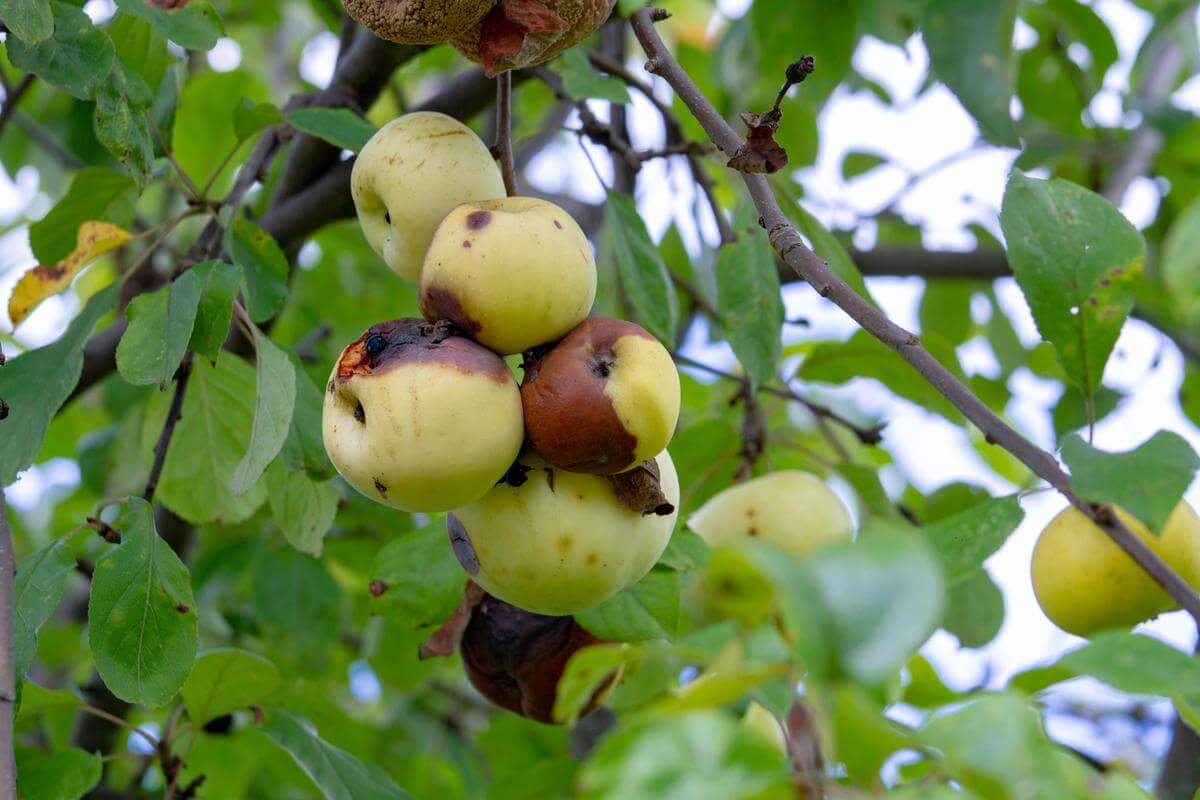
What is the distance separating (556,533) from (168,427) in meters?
0.60

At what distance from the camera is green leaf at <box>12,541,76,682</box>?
3.90 feet

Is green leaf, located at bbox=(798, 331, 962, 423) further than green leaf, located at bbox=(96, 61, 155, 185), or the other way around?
green leaf, located at bbox=(798, 331, 962, 423)

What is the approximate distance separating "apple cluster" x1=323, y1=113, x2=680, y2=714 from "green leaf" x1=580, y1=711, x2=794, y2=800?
1.25ft

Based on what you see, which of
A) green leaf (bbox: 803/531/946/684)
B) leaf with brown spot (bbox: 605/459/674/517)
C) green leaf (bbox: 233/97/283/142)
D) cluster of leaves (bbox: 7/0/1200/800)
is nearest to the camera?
green leaf (bbox: 803/531/946/684)

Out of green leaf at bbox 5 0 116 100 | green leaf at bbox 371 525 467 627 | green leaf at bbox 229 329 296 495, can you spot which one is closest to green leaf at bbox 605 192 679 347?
green leaf at bbox 371 525 467 627

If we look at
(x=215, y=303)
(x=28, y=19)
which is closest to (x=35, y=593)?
(x=215, y=303)

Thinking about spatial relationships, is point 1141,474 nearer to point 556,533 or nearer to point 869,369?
point 556,533

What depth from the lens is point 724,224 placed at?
1752 mm

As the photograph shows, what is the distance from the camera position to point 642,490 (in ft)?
3.53

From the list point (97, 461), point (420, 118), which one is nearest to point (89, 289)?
point (97, 461)

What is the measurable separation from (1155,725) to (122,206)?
281 cm

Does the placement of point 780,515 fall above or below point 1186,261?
below

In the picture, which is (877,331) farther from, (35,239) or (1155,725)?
(1155,725)

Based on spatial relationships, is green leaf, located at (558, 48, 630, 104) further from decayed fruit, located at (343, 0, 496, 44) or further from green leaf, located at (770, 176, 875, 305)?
decayed fruit, located at (343, 0, 496, 44)
